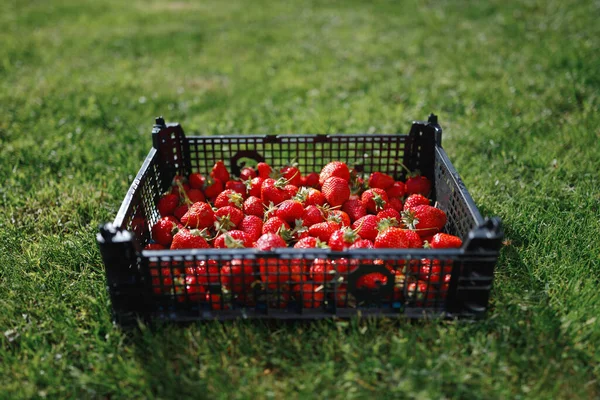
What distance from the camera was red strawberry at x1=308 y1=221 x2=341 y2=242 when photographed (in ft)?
8.27

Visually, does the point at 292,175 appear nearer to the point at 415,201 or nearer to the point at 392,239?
the point at 415,201

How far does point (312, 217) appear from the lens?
2.66m

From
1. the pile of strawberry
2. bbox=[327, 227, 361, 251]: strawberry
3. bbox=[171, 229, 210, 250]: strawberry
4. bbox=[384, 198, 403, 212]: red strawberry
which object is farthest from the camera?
bbox=[384, 198, 403, 212]: red strawberry

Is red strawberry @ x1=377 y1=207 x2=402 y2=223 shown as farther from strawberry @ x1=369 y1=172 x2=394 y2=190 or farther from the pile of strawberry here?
strawberry @ x1=369 y1=172 x2=394 y2=190

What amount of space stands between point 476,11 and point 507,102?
3.34m

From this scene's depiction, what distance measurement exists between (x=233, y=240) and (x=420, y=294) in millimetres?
811

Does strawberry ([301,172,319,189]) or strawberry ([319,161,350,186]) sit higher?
strawberry ([319,161,350,186])

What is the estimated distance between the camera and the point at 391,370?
2041mm

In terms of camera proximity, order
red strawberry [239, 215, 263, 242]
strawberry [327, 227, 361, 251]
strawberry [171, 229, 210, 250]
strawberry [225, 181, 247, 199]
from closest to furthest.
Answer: strawberry [327, 227, 361, 251], strawberry [171, 229, 210, 250], red strawberry [239, 215, 263, 242], strawberry [225, 181, 247, 199]

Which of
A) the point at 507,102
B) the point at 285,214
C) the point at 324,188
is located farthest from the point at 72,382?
the point at 507,102

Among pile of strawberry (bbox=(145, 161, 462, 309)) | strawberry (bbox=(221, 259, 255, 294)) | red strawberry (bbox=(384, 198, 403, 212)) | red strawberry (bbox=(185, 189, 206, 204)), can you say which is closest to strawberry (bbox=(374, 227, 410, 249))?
pile of strawberry (bbox=(145, 161, 462, 309))

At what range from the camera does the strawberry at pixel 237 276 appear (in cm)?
217

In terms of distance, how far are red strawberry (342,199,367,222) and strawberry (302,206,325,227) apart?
213 mm

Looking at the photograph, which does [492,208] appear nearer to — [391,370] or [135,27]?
[391,370]
